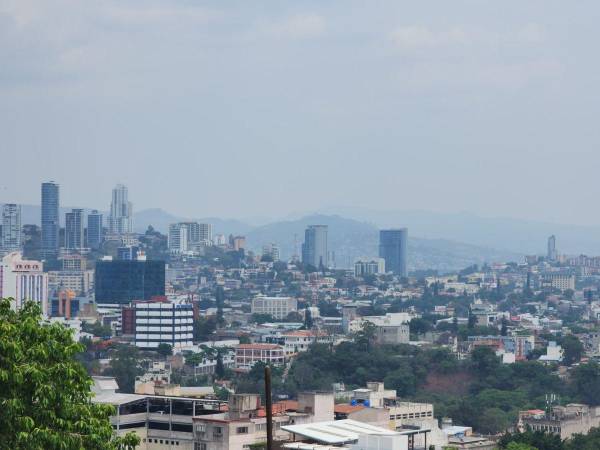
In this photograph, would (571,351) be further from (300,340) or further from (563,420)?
(563,420)

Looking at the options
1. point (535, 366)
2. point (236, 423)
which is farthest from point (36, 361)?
point (535, 366)

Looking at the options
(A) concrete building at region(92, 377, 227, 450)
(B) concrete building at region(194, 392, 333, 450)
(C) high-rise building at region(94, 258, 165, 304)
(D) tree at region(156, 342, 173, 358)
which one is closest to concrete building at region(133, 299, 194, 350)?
(D) tree at region(156, 342, 173, 358)

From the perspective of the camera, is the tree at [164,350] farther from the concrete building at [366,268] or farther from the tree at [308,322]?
the concrete building at [366,268]

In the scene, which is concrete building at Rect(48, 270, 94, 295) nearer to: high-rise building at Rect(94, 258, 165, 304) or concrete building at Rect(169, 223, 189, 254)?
high-rise building at Rect(94, 258, 165, 304)

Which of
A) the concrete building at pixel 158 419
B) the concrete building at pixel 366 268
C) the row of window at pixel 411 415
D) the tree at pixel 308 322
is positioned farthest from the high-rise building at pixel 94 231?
the concrete building at pixel 158 419

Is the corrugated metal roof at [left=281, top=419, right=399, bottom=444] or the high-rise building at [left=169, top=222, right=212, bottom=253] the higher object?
the high-rise building at [left=169, top=222, right=212, bottom=253]

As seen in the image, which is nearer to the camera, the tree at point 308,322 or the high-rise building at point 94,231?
the tree at point 308,322

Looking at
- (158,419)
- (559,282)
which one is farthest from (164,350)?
(559,282)
